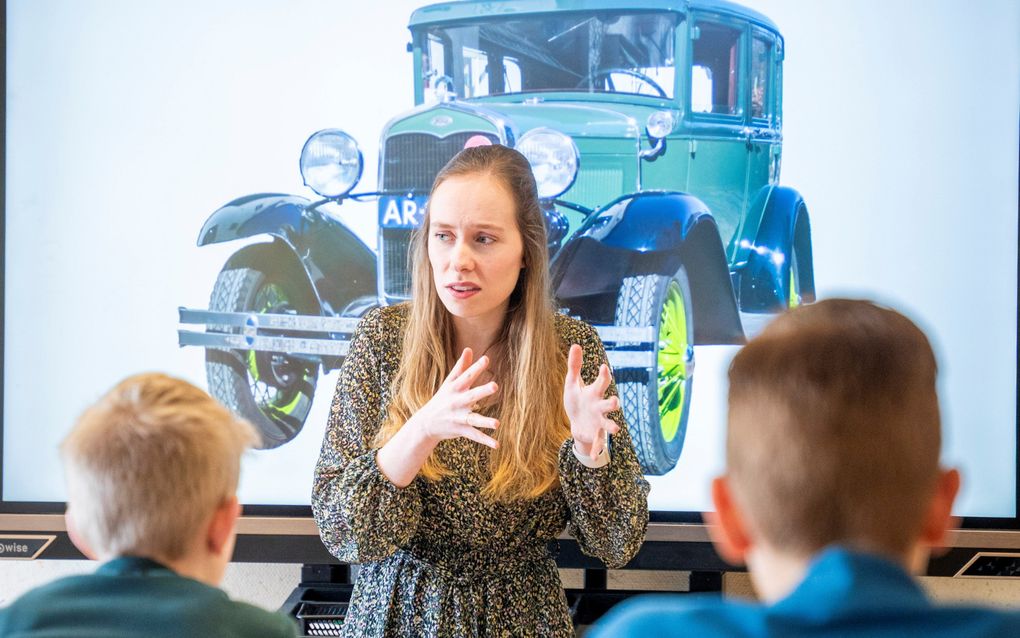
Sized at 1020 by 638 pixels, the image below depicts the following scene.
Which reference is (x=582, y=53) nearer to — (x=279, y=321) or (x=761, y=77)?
(x=761, y=77)

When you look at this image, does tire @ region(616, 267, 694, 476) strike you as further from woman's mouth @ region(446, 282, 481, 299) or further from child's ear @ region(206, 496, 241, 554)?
child's ear @ region(206, 496, 241, 554)

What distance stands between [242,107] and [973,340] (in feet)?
6.15

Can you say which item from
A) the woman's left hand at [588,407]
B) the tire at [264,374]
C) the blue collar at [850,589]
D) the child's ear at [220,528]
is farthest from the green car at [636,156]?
the blue collar at [850,589]

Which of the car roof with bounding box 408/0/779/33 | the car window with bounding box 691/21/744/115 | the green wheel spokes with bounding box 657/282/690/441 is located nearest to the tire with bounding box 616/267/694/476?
the green wheel spokes with bounding box 657/282/690/441

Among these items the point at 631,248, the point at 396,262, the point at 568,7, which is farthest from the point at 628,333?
A: the point at 568,7

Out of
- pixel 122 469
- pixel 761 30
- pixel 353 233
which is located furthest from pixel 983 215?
pixel 122 469

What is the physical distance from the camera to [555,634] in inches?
69.9

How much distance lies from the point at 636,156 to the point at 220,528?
1516mm

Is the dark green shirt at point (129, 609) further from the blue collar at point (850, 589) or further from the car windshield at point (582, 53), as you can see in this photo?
the car windshield at point (582, 53)

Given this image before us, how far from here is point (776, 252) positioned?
235 cm

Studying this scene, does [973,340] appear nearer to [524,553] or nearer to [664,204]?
[664,204]

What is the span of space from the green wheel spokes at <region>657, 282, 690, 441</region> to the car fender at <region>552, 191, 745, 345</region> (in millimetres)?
53

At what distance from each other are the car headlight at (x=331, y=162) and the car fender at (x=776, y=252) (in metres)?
0.98

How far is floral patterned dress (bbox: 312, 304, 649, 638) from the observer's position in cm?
172
